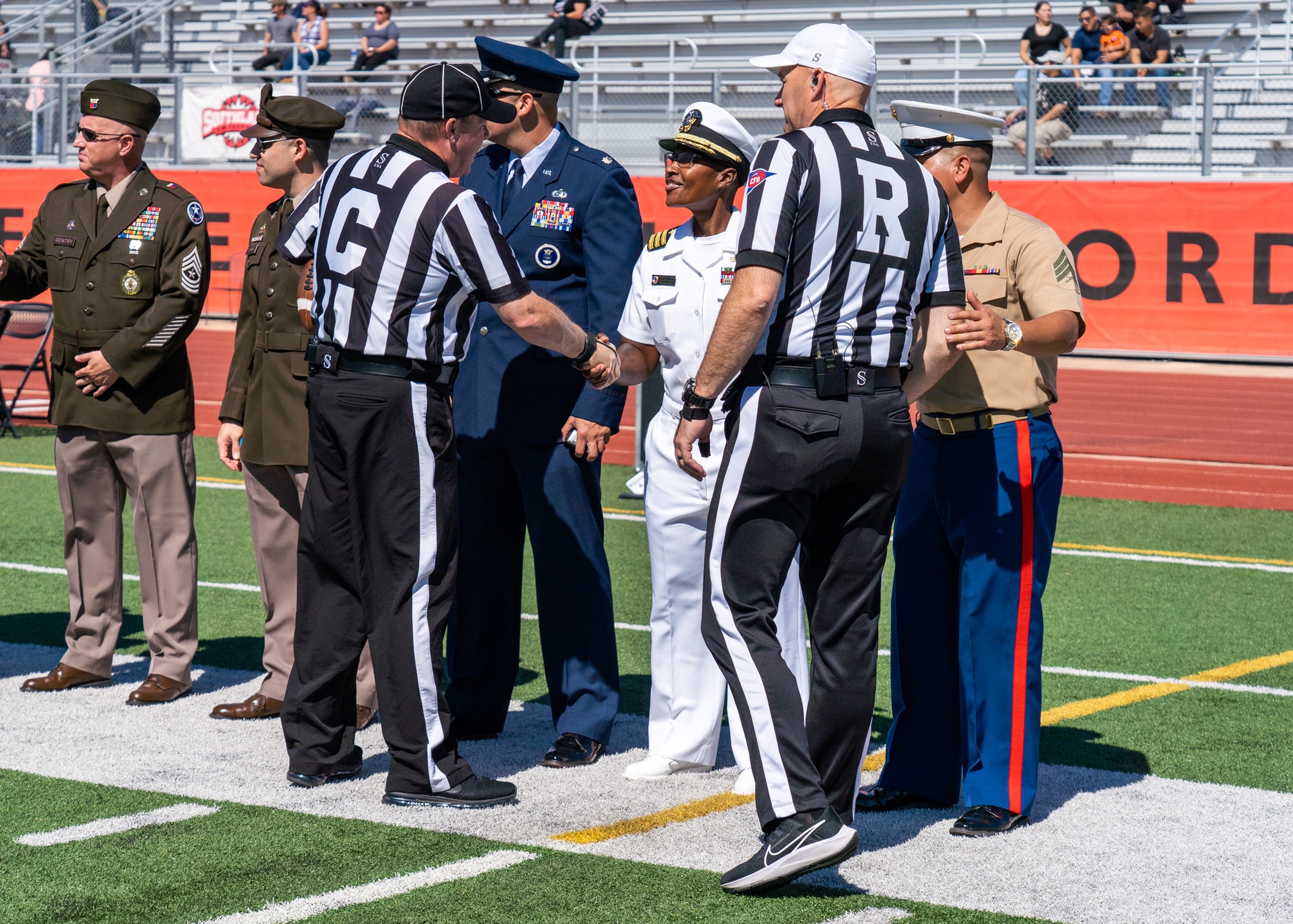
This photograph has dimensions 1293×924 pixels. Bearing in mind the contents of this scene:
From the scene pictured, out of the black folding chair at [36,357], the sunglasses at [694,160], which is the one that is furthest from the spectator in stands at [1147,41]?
the sunglasses at [694,160]

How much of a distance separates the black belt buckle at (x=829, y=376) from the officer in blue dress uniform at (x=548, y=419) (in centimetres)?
136

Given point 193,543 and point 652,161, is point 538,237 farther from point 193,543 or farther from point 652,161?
point 652,161

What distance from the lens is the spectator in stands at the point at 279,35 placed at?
24.1 meters

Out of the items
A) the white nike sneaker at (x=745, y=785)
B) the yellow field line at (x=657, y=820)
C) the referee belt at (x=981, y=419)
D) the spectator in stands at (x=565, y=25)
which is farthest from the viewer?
the spectator in stands at (x=565, y=25)

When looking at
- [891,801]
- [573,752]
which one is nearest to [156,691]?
[573,752]

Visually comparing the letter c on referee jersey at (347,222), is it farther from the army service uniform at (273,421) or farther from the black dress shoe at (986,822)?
the black dress shoe at (986,822)

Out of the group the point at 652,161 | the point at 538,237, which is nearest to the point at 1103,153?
the point at 652,161

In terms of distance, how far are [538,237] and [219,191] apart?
17153 mm

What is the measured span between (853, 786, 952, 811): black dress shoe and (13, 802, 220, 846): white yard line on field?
186 centimetres

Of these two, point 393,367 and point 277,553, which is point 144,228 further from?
point 393,367

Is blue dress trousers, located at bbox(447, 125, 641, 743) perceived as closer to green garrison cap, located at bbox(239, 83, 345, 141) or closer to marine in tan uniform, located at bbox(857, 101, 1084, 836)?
green garrison cap, located at bbox(239, 83, 345, 141)

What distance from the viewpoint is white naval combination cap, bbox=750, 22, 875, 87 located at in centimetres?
400

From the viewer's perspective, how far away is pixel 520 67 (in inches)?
204

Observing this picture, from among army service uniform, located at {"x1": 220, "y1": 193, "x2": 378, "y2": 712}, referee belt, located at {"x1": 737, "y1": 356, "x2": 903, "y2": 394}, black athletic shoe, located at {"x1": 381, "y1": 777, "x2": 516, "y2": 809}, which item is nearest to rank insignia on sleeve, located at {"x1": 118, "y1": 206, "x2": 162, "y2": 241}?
army service uniform, located at {"x1": 220, "y1": 193, "x2": 378, "y2": 712}
